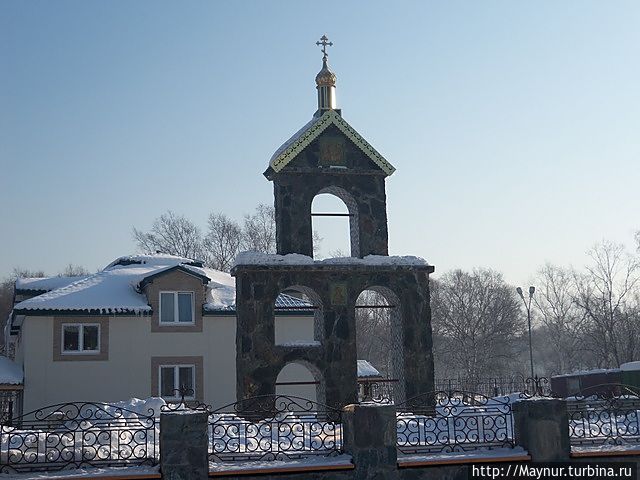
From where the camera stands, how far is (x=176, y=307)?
29.3 m

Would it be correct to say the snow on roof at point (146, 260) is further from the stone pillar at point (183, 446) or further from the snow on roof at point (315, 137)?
the stone pillar at point (183, 446)

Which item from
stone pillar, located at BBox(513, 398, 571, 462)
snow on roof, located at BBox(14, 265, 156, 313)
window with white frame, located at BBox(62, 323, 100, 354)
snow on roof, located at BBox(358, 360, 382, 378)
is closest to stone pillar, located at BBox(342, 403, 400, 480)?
stone pillar, located at BBox(513, 398, 571, 462)

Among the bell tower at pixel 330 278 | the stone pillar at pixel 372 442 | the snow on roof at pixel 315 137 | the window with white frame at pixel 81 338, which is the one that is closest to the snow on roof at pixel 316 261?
the bell tower at pixel 330 278

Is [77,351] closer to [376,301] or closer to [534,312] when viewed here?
[376,301]

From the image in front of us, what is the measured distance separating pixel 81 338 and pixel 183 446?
17.3 metres

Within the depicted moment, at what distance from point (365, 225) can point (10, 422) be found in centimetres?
1048

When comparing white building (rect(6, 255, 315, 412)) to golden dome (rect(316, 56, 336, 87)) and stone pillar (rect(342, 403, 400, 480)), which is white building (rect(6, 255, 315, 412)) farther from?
stone pillar (rect(342, 403, 400, 480))

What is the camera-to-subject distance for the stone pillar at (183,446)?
11891 mm

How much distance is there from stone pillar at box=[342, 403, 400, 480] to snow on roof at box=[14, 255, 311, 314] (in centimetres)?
1399

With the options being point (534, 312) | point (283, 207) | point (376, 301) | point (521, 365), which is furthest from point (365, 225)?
point (521, 365)

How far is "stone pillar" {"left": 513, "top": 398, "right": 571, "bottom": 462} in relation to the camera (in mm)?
13328

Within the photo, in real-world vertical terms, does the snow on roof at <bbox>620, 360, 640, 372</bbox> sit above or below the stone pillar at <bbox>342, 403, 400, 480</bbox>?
above

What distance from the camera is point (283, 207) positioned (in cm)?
1972

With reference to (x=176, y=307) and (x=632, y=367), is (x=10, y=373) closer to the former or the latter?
(x=176, y=307)
